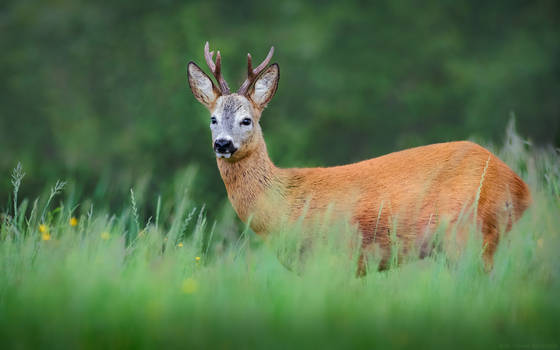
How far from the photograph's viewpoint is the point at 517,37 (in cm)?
1886

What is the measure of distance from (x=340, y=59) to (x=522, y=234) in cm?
1413

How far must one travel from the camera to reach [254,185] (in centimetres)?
497

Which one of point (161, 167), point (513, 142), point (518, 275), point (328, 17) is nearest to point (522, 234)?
point (518, 275)

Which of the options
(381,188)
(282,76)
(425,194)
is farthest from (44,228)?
(282,76)

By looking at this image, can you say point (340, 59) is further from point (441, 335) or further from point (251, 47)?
point (441, 335)

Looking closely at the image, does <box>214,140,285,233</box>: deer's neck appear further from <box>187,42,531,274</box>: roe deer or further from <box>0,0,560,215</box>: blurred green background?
<box>0,0,560,215</box>: blurred green background

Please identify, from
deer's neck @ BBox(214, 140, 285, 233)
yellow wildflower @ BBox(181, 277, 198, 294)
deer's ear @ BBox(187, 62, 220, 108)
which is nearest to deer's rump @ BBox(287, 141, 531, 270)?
deer's neck @ BBox(214, 140, 285, 233)

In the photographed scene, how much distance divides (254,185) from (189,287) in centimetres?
176

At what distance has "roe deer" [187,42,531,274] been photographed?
175 inches

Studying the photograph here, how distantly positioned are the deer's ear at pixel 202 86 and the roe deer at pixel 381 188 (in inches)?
6.8

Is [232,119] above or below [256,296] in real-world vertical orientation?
above

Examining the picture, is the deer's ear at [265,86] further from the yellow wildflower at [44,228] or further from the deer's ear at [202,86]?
the yellow wildflower at [44,228]

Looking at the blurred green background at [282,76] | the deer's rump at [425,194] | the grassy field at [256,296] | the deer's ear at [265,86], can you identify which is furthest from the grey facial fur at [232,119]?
the blurred green background at [282,76]

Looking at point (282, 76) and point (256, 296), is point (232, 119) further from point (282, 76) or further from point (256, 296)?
point (282, 76)
